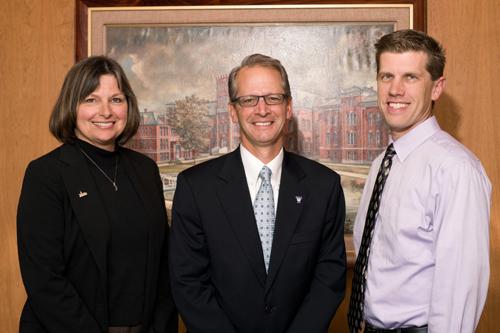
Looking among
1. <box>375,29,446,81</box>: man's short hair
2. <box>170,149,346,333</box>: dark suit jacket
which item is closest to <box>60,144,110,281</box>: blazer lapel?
<box>170,149,346,333</box>: dark suit jacket

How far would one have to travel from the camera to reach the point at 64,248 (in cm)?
212

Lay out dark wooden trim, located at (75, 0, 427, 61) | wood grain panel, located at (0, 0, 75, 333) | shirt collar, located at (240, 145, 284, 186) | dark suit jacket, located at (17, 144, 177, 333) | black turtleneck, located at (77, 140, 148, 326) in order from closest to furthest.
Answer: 1. dark suit jacket, located at (17, 144, 177, 333)
2. black turtleneck, located at (77, 140, 148, 326)
3. shirt collar, located at (240, 145, 284, 186)
4. dark wooden trim, located at (75, 0, 427, 61)
5. wood grain panel, located at (0, 0, 75, 333)

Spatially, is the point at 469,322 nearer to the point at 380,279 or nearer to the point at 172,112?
the point at 380,279

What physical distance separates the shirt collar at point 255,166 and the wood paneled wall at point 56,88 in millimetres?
1203

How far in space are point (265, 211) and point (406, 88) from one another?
0.71 m

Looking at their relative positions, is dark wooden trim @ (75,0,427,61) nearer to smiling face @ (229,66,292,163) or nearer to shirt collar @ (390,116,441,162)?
smiling face @ (229,66,292,163)

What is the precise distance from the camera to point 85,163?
2.23 metres

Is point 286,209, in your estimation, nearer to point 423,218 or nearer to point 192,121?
point 423,218

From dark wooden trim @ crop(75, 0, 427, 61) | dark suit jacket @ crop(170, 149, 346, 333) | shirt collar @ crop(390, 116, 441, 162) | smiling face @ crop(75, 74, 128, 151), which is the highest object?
dark wooden trim @ crop(75, 0, 427, 61)

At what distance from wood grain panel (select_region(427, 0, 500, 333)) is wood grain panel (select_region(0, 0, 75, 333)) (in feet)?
6.75

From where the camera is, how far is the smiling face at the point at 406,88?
2102 millimetres

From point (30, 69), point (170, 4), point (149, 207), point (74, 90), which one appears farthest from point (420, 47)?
point (30, 69)

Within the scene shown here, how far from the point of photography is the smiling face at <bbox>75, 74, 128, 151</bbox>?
7.32ft

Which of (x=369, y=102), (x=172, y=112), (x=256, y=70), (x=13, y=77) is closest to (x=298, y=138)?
(x=369, y=102)
